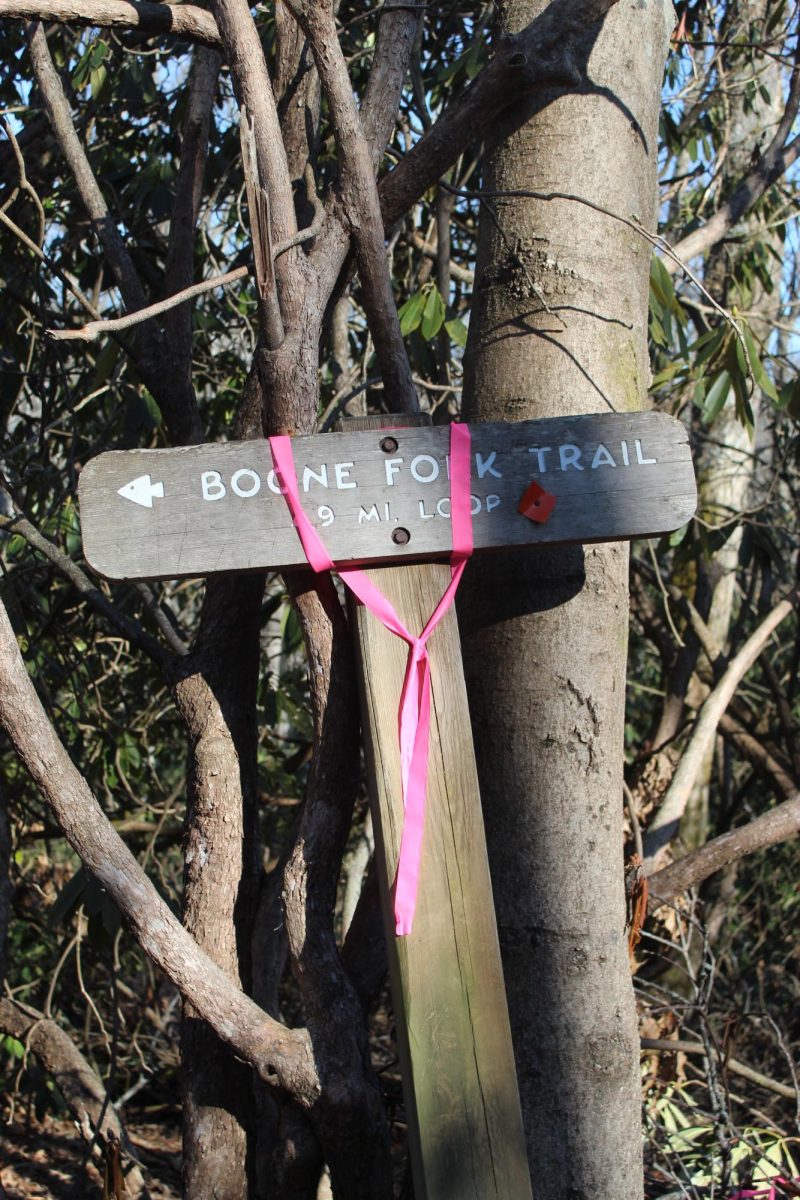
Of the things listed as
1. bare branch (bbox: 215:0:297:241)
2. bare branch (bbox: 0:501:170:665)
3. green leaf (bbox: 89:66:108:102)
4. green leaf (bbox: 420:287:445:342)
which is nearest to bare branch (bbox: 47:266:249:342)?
bare branch (bbox: 215:0:297:241)

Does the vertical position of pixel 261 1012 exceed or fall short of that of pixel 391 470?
it falls short

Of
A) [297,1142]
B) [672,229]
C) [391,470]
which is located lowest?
[297,1142]

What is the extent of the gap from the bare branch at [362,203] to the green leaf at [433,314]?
1.02 meters

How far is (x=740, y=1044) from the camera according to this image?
4859 mm

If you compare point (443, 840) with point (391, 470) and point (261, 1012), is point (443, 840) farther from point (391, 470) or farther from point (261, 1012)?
point (391, 470)

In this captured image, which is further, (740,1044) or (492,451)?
(740,1044)

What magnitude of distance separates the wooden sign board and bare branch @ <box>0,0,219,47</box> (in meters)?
0.73

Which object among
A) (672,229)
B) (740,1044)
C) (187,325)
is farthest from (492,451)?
(740,1044)

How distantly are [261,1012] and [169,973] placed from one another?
0.14 m

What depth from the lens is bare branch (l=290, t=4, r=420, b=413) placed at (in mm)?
1633

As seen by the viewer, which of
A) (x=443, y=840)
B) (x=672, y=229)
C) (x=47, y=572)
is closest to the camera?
(x=443, y=840)

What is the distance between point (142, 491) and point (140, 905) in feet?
1.87

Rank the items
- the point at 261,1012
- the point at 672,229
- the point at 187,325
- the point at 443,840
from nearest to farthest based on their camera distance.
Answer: the point at 443,840
the point at 261,1012
the point at 187,325
the point at 672,229

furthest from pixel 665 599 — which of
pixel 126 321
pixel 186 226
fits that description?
pixel 126 321
